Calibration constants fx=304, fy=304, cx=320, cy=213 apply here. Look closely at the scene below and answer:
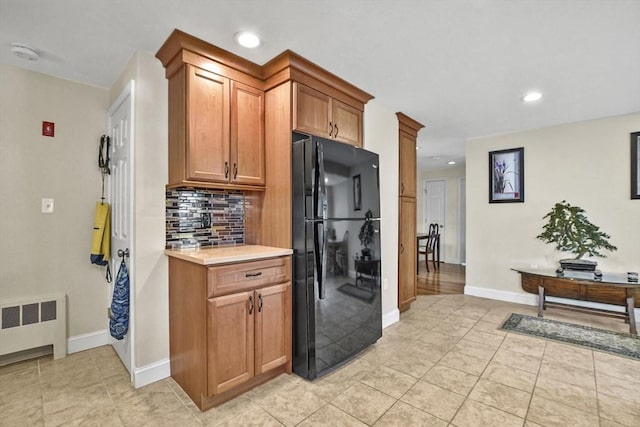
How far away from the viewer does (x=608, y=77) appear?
102 inches

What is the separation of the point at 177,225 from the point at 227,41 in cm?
138

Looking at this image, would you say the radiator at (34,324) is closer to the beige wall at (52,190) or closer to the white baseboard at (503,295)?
the beige wall at (52,190)

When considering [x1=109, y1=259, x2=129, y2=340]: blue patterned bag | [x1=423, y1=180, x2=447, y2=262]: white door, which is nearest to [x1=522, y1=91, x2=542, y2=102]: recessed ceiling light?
[x1=109, y1=259, x2=129, y2=340]: blue patterned bag

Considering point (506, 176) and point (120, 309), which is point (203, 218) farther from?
point (506, 176)

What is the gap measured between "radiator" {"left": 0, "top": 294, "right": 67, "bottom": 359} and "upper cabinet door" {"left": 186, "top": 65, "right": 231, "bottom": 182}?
1701 millimetres

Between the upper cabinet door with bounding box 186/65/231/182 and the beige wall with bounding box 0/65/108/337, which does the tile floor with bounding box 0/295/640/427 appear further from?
the upper cabinet door with bounding box 186/65/231/182

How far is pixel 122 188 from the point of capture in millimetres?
2346

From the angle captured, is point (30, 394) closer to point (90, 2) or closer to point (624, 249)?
point (90, 2)

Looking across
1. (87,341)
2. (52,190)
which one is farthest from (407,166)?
(87,341)

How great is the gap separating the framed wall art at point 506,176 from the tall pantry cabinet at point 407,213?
52.1 inches

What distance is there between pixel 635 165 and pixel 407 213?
2.56m

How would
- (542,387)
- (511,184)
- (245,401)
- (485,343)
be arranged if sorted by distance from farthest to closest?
1. (511,184)
2. (485,343)
3. (542,387)
4. (245,401)

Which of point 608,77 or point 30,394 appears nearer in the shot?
point 30,394

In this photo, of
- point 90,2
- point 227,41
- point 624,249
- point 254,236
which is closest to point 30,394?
point 254,236
